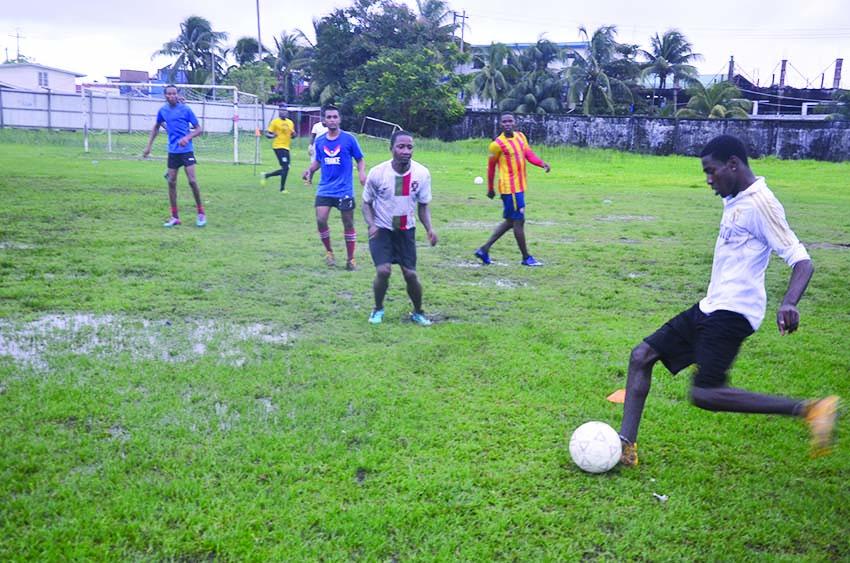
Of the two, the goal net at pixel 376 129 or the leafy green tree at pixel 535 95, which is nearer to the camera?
the goal net at pixel 376 129

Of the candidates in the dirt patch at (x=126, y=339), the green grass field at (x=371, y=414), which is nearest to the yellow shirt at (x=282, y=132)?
the green grass field at (x=371, y=414)

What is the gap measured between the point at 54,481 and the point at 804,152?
32997 mm

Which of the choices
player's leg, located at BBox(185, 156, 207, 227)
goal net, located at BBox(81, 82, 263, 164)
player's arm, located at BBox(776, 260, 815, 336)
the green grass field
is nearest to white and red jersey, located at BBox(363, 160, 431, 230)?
the green grass field

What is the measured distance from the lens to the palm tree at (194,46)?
58.8 metres

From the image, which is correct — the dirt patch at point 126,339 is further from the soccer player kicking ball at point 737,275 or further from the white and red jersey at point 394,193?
the soccer player kicking ball at point 737,275

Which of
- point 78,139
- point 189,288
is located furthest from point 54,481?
point 78,139

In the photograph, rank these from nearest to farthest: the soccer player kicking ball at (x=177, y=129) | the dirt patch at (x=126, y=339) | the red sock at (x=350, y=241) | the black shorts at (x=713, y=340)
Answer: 1. the black shorts at (x=713, y=340)
2. the dirt patch at (x=126, y=339)
3. the red sock at (x=350, y=241)
4. the soccer player kicking ball at (x=177, y=129)

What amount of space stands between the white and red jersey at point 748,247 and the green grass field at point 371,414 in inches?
39.6

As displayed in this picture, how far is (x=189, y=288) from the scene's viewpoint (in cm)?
809

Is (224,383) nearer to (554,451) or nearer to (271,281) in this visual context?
(554,451)

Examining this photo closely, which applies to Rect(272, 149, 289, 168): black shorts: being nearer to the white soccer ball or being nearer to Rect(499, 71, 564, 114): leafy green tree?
the white soccer ball

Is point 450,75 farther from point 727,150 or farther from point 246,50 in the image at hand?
point 727,150

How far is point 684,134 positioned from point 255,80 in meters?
29.2

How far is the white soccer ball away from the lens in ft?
13.4
